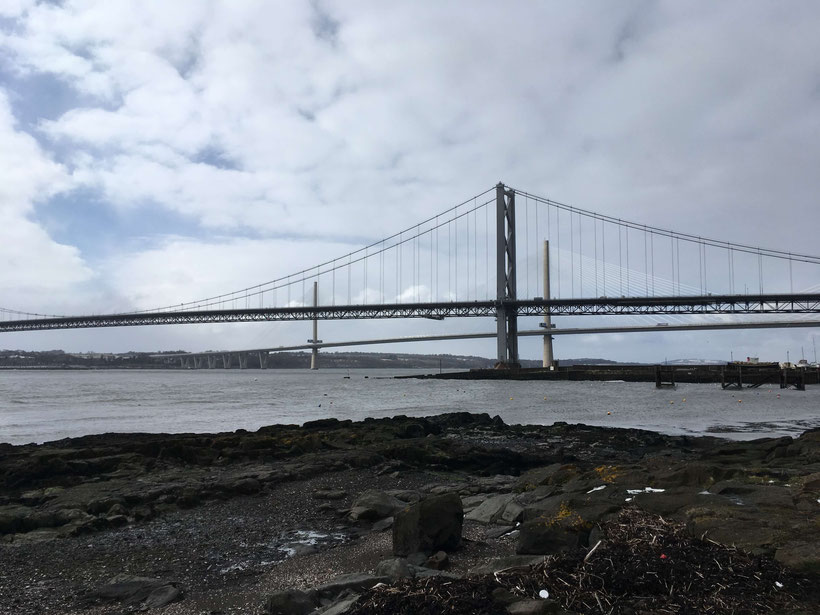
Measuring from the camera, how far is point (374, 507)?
7082 mm

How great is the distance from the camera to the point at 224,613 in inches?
172

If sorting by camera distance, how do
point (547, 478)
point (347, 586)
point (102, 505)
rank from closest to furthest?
point (347, 586) → point (102, 505) → point (547, 478)

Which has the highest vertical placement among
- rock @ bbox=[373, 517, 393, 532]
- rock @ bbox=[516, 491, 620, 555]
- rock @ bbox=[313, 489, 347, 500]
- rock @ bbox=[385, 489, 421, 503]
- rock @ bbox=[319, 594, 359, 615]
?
rock @ bbox=[516, 491, 620, 555]

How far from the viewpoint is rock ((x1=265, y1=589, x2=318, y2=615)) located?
3891mm

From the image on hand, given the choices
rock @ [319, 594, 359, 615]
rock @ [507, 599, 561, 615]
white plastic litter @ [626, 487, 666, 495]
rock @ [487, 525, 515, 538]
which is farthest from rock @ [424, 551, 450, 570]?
white plastic litter @ [626, 487, 666, 495]

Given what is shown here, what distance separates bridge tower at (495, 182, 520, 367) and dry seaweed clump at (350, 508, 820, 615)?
174ft

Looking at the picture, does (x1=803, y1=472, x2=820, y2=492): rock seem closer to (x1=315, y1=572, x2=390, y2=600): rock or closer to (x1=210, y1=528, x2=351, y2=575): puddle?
(x1=315, y1=572, x2=390, y2=600): rock

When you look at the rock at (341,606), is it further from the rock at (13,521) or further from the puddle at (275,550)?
the rock at (13,521)

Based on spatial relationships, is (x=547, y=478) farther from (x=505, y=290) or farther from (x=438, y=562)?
(x=505, y=290)

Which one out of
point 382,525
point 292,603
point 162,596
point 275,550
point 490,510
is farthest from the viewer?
point 382,525

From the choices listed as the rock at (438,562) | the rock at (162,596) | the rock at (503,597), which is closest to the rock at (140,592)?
the rock at (162,596)

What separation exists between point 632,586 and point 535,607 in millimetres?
643

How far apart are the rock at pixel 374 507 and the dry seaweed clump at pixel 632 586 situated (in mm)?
3487

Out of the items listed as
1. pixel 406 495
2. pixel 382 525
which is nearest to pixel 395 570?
pixel 382 525
